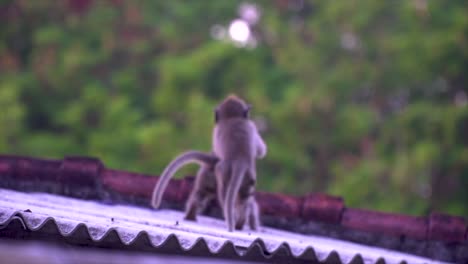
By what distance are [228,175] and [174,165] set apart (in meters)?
0.38

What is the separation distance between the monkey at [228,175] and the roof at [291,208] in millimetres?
503

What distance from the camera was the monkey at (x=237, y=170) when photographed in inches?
245

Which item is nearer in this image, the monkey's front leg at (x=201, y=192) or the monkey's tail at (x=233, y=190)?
the monkey's tail at (x=233, y=190)

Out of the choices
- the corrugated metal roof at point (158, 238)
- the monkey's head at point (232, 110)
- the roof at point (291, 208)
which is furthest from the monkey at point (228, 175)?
the corrugated metal roof at point (158, 238)

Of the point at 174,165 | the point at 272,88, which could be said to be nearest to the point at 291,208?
the point at 174,165

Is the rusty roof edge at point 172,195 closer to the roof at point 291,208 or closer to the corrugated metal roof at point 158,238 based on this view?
the roof at point 291,208

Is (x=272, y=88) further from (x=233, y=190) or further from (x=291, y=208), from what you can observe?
(x=233, y=190)

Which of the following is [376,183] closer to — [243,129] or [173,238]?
[243,129]

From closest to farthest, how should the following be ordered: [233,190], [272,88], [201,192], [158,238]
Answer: [158,238], [233,190], [201,192], [272,88]

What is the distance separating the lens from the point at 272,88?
67.5 ft

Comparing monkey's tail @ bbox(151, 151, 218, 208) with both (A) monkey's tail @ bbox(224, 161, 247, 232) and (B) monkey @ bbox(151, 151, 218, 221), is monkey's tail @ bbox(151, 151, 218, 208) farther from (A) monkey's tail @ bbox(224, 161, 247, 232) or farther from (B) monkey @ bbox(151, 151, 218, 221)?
(A) monkey's tail @ bbox(224, 161, 247, 232)

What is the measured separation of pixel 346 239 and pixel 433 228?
0.66 meters

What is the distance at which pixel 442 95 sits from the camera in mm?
20281

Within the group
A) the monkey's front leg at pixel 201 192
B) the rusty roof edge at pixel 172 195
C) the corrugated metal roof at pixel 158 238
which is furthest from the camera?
the rusty roof edge at pixel 172 195
